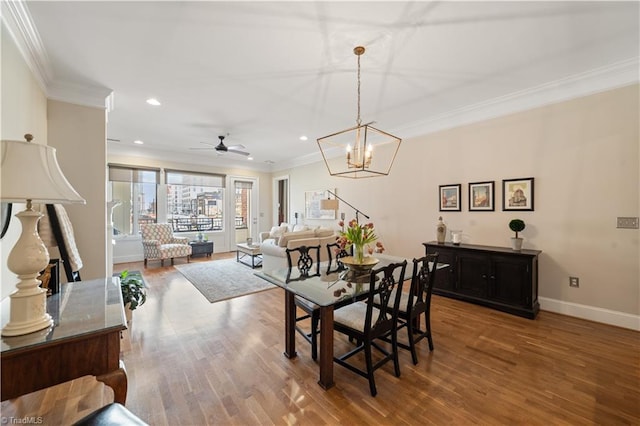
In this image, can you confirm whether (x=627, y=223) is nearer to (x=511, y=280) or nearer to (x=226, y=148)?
(x=511, y=280)

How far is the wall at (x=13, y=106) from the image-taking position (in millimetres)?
Result: 1858

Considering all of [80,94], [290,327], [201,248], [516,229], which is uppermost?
[80,94]

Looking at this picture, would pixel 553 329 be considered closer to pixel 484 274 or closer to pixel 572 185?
pixel 484 274

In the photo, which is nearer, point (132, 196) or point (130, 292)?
point (130, 292)

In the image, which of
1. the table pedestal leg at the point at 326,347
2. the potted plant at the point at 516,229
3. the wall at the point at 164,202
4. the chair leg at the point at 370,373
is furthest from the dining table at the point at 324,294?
the wall at the point at 164,202

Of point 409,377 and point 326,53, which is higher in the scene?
point 326,53

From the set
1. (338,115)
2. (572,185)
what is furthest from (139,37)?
(572,185)

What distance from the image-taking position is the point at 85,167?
3.14 meters

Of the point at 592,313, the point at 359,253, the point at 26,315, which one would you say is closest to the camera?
the point at 26,315

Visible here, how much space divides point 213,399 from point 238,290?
243 cm

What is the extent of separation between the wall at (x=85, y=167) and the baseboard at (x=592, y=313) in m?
5.63

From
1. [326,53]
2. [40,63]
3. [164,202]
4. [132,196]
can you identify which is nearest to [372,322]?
[326,53]

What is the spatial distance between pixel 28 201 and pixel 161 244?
18.1 ft

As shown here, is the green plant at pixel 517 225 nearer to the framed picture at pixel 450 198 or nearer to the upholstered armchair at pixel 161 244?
the framed picture at pixel 450 198
